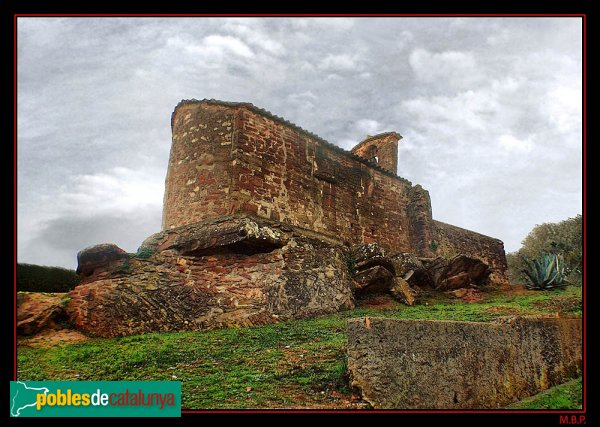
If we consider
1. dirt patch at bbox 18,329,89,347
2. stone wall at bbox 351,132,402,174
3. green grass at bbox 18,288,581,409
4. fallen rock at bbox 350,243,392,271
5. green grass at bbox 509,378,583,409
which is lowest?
green grass at bbox 509,378,583,409

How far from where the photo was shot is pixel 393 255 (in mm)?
14656

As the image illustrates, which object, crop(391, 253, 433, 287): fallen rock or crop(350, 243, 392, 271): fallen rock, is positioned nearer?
crop(350, 243, 392, 271): fallen rock

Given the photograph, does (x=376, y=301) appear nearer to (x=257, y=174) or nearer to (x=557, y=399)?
(x=257, y=174)

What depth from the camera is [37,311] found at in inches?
330

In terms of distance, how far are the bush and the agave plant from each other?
13.3 m

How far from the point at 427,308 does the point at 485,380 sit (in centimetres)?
601

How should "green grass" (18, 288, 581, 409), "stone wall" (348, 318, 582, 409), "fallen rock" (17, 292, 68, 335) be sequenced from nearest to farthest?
"stone wall" (348, 318, 582, 409) < "green grass" (18, 288, 581, 409) < "fallen rock" (17, 292, 68, 335)

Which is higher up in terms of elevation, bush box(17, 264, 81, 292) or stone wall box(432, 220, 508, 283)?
stone wall box(432, 220, 508, 283)

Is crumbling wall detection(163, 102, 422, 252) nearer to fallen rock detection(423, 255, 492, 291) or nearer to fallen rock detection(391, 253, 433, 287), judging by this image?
fallen rock detection(391, 253, 433, 287)

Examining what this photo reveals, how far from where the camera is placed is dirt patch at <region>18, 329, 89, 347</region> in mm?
7848

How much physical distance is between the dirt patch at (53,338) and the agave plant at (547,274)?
12.0 metres

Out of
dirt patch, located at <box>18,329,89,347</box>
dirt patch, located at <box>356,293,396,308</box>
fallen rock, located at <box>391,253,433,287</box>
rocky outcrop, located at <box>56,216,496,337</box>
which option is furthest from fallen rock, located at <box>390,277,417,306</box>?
dirt patch, located at <box>18,329,89,347</box>

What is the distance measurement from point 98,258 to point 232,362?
5.00 m

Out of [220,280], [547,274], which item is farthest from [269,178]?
[547,274]
